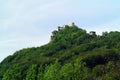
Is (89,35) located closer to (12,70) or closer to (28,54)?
(28,54)

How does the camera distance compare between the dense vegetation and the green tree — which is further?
the green tree

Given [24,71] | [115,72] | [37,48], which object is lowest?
[115,72]

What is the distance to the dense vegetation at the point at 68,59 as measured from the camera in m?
102

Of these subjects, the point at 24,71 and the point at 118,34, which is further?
the point at 118,34

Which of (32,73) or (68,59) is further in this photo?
(68,59)

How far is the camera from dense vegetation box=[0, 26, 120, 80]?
102 m

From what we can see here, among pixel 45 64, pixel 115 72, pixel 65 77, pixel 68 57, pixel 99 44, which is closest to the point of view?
pixel 115 72

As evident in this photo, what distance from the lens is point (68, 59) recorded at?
13462 cm

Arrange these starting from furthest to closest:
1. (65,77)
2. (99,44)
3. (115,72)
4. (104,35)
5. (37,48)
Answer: (104,35)
(37,48)
(99,44)
(65,77)
(115,72)

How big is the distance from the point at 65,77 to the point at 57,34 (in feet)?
257

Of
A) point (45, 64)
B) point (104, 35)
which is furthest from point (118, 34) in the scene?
point (45, 64)

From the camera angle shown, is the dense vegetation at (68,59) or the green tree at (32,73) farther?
the green tree at (32,73)

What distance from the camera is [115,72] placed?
7819 cm

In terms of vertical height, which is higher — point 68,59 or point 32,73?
point 68,59
